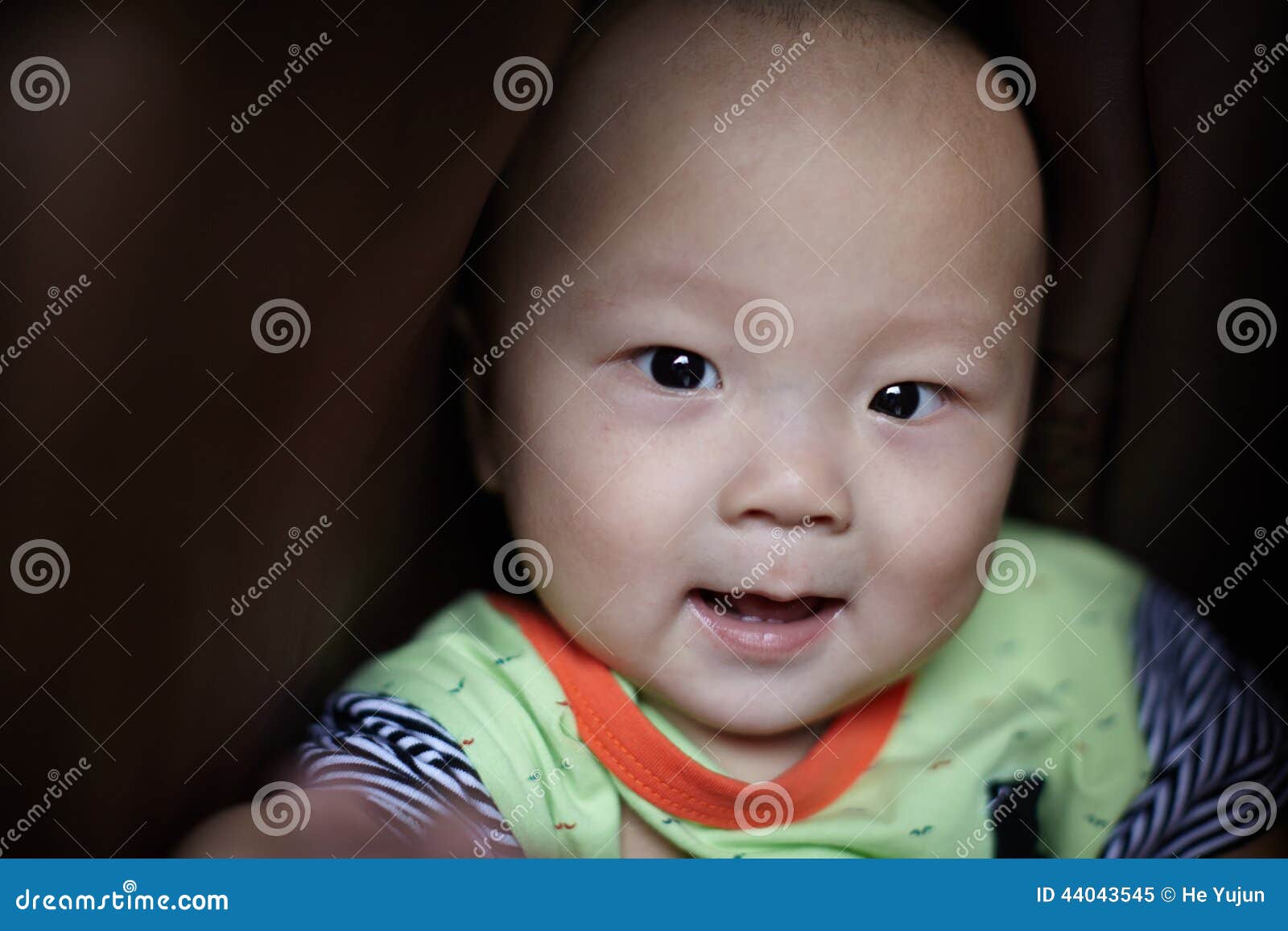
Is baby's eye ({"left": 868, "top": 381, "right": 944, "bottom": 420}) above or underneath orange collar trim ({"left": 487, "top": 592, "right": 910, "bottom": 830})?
above

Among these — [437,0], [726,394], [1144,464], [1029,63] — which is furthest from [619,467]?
[1144,464]

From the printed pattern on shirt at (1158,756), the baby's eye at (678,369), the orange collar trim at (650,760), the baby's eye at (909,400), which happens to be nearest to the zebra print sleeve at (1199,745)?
the printed pattern on shirt at (1158,756)

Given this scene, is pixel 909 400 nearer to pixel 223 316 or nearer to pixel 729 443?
pixel 729 443

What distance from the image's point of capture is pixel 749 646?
104 centimetres

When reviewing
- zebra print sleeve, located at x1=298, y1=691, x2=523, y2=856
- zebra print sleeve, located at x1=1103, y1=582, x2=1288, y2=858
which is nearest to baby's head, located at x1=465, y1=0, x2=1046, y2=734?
zebra print sleeve, located at x1=298, y1=691, x2=523, y2=856

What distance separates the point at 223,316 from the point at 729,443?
1.16ft

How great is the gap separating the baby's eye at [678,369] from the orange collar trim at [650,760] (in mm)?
235

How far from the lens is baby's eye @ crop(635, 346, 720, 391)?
101cm

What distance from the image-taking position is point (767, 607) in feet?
3.47

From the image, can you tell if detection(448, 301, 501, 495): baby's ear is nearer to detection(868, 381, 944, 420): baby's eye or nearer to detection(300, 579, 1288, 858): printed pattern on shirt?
detection(300, 579, 1288, 858): printed pattern on shirt

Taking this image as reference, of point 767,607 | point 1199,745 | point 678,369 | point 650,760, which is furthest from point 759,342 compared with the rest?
point 1199,745

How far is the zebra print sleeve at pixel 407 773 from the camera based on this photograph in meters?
1.02

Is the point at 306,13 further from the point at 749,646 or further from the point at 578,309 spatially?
the point at 749,646

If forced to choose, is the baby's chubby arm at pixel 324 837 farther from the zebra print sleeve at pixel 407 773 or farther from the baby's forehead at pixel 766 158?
the baby's forehead at pixel 766 158
